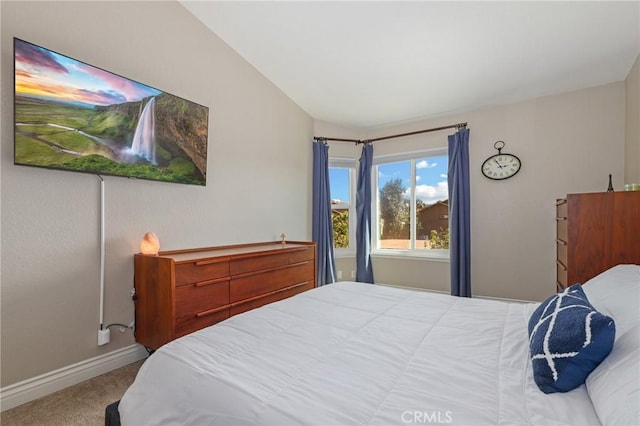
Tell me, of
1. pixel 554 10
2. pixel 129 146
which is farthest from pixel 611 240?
pixel 129 146

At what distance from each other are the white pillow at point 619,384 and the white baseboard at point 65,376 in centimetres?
265

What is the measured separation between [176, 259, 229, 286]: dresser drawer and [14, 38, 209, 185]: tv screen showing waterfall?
78 centimetres

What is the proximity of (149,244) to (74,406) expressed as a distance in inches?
40.3

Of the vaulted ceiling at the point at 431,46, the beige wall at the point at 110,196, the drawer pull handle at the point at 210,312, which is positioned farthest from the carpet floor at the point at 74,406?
the vaulted ceiling at the point at 431,46

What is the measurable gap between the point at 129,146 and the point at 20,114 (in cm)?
58

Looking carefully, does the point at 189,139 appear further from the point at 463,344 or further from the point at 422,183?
the point at 422,183

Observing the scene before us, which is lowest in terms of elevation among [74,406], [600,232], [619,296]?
[74,406]

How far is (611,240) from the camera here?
2.11 meters

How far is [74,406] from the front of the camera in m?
1.76

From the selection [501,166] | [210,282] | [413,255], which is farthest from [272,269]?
[501,166]

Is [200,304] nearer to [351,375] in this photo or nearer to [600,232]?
[351,375]

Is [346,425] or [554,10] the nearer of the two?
[346,425]

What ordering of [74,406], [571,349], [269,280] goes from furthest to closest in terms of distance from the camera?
[269,280], [74,406], [571,349]

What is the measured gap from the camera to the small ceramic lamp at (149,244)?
7.32 ft
